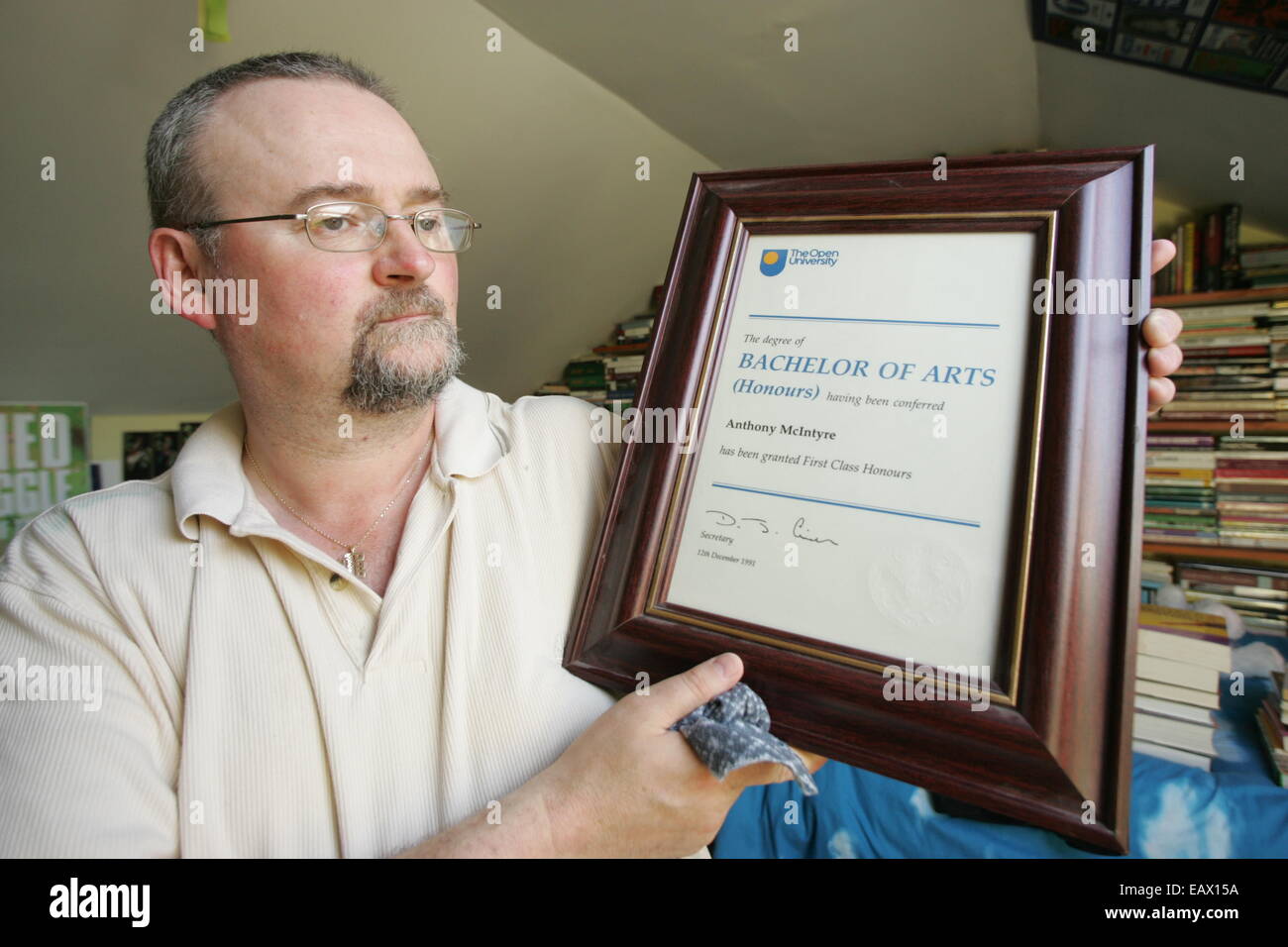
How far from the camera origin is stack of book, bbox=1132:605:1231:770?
1.81 metres

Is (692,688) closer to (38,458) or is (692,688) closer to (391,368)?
(391,368)

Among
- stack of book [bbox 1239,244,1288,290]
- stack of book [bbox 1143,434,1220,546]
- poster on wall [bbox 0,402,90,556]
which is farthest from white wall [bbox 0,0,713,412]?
stack of book [bbox 1143,434,1220,546]

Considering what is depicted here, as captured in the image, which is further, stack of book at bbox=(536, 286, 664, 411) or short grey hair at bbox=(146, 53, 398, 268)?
stack of book at bbox=(536, 286, 664, 411)

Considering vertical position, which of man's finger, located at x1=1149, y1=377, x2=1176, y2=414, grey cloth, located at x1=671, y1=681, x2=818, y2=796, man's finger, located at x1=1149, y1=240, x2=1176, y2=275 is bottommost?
grey cloth, located at x1=671, y1=681, x2=818, y2=796

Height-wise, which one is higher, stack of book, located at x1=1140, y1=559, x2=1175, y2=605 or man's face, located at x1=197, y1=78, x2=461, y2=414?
man's face, located at x1=197, y1=78, x2=461, y2=414

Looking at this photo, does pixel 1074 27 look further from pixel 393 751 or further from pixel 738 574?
pixel 393 751

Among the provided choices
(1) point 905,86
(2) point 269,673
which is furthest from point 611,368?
(2) point 269,673

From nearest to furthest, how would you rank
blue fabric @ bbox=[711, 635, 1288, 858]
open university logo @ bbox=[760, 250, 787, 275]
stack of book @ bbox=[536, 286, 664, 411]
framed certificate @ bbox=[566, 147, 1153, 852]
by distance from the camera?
framed certificate @ bbox=[566, 147, 1153, 852] → open university logo @ bbox=[760, 250, 787, 275] → blue fabric @ bbox=[711, 635, 1288, 858] → stack of book @ bbox=[536, 286, 664, 411]

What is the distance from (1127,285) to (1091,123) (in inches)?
77.2

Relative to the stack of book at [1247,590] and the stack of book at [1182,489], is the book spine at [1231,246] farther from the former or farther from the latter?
the stack of book at [1247,590]

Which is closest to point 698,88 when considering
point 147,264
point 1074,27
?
point 1074,27

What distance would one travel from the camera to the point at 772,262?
91 centimetres

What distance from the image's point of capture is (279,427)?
1095 mm
